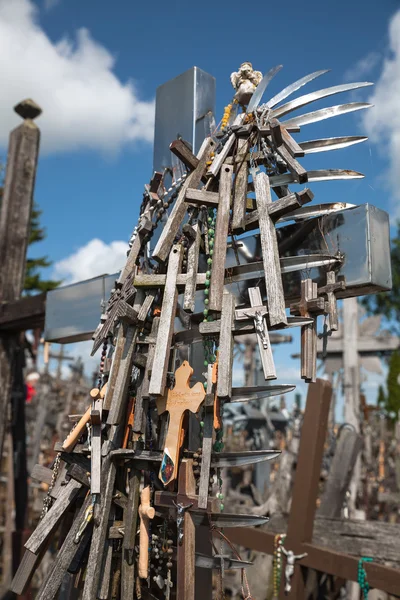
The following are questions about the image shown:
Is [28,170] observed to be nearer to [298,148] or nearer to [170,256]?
[170,256]

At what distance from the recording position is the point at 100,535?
260 cm

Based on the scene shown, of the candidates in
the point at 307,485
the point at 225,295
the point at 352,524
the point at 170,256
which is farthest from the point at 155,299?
the point at 352,524

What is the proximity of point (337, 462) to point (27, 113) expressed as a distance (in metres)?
4.57

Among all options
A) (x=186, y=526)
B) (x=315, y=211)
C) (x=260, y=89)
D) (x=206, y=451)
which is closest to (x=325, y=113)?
(x=260, y=89)

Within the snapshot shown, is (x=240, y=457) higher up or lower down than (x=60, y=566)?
higher up

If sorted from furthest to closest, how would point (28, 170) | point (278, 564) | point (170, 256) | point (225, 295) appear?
point (28, 170) → point (278, 564) → point (170, 256) → point (225, 295)

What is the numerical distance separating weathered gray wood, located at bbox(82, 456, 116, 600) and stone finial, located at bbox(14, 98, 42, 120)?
13.7 feet

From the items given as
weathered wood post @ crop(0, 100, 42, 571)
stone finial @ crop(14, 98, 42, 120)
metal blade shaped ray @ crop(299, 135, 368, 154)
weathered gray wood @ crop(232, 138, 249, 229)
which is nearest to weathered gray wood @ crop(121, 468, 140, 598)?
weathered gray wood @ crop(232, 138, 249, 229)

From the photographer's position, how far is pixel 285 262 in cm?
263

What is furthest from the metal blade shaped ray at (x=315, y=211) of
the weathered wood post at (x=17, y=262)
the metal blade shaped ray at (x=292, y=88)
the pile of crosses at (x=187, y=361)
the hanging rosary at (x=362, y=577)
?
the weathered wood post at (x=17, y=262)

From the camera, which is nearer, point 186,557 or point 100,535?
point 186,557

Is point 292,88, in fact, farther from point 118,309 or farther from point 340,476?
point 340,476

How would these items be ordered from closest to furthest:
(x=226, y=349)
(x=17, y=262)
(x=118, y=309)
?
(x=226, y=349)
(x=118, y=309)
(x=17, y=262)

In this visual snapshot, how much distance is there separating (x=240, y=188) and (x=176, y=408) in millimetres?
1024
